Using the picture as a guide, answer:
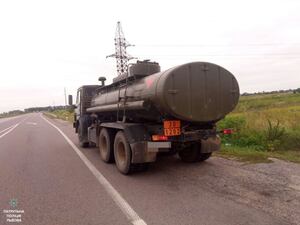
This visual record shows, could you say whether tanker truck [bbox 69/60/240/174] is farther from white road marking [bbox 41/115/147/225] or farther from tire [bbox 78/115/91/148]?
tire [bbox 78/115/91/148]

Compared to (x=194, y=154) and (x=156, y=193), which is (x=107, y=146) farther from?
(x=156, y=193)

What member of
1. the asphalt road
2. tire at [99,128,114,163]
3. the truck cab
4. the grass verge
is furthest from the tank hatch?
the truck cab

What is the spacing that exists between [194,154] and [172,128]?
1.95 m

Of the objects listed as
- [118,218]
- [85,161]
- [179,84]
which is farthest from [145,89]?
[85,161]

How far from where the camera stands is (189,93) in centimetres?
648

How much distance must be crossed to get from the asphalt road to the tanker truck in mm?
546

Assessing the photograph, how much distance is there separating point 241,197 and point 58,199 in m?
3.07

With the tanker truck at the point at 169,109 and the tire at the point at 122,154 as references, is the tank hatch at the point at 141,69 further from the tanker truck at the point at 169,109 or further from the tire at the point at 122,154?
the tire at the point at 122,154

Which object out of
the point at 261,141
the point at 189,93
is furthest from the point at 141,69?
the point at 261,141

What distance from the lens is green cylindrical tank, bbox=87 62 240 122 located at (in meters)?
6.29

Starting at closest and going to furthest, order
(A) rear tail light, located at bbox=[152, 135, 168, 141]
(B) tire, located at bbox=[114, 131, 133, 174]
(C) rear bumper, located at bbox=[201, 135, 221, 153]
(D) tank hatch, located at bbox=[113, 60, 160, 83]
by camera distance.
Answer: (A) rear tail light, located at bbox=[152, 135, 168, 141], (B) tire, located at bbox=[114, 131, 133, 174], (C) rear bumper, located at bbox=[201, 135, 221, 153], (D) tank hatch, located at bbox=[113, 60, 160, 83]

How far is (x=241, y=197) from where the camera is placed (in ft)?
17.5

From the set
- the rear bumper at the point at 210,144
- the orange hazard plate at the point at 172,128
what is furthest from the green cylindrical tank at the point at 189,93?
the rear bumper at the point at 210,144

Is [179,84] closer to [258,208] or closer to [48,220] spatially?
[258,208]
